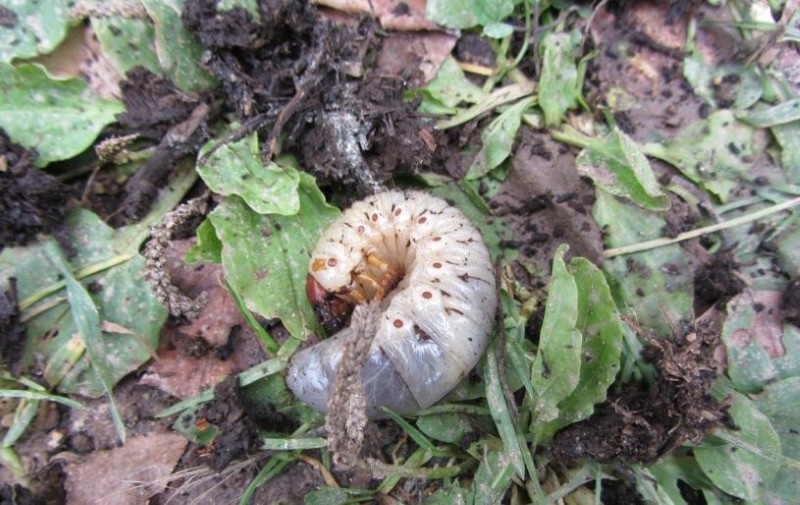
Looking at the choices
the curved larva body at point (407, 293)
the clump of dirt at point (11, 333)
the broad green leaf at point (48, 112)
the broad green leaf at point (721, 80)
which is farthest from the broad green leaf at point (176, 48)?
the broad green leaf at point (721, 80)

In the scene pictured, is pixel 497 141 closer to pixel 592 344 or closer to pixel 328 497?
pixel 592 344

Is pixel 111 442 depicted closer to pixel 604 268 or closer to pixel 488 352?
pixel 488 352

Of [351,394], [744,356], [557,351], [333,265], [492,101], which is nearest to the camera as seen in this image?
[351,394]

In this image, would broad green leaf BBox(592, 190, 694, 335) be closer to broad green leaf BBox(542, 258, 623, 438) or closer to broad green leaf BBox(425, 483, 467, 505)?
broad green leaf BBox(542, 258, 623, 438)

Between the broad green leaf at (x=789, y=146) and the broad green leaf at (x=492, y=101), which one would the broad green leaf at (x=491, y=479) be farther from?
Answer: the broad green leaf at (x=789, y=146)

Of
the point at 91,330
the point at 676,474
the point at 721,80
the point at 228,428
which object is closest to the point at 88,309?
the point at 91,330

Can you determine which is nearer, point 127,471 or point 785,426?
point 785,426
